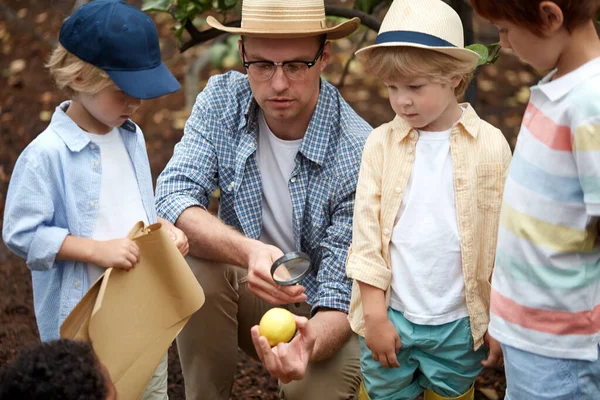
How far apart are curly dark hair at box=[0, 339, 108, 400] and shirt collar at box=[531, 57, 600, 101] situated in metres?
1.22

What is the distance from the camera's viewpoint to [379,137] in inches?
103

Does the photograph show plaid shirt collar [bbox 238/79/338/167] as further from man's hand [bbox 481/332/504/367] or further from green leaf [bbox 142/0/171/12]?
man's hand [bbox 481/332/504/367]

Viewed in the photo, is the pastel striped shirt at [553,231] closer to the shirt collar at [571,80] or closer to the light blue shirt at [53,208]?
the shirt collar at [571,80]

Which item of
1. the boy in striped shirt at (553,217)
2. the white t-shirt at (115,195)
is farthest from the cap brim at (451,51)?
the white t-shirt at (115,195)

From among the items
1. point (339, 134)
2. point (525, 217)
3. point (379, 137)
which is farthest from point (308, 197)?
point (525, 217)

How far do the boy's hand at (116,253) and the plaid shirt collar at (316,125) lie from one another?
Result: 0.84m

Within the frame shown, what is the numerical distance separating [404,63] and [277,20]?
686mm

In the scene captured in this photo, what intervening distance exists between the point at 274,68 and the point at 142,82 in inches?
22.4

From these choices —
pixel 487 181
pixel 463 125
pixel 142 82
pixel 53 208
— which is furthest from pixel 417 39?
pixel 53 208

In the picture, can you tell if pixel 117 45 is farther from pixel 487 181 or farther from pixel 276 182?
pixel 487 181

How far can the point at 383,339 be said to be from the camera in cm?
253

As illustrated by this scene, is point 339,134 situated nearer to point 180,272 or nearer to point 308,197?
point 308,197

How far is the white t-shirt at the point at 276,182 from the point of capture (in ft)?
10.6

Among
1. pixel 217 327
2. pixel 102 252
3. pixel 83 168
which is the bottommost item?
pixel 217 327
